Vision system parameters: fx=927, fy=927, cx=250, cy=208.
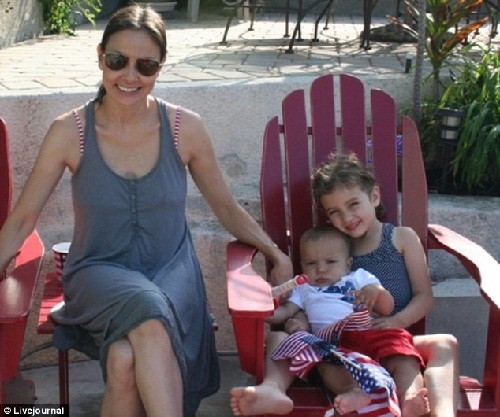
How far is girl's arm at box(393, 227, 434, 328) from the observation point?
326 centimetres

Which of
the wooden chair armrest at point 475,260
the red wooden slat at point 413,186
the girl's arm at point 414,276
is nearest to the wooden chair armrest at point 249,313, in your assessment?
the girl's arm at point 414,276

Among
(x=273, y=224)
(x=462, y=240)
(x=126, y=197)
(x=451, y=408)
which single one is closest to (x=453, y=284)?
(x=462, y=240)

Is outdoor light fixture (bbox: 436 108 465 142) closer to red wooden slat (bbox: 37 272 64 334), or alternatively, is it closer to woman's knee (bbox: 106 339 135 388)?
red wooden slat (bbox: 37 272 64 334)

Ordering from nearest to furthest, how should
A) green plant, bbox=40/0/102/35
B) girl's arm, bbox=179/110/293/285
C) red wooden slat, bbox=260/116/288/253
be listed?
girl's arm, bbox=179/110/293/285 → red wooden slat, bbox=260/116/288/253 → green plant, bbox=40/0/102/35

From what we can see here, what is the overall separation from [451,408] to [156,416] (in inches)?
34.4

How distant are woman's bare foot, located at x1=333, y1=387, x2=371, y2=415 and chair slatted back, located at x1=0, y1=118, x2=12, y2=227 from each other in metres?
1.44

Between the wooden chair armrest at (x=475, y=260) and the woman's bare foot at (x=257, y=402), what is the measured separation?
73 centimetres

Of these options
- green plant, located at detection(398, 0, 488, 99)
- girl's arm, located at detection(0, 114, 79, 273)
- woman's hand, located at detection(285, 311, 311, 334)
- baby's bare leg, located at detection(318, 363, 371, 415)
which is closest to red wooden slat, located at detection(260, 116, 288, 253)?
woman's hand, located at detection(285, 311, 311, 334)

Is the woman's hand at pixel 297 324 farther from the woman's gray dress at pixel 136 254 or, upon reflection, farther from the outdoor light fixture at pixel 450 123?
the outdoor light fixture at pixel 450 123

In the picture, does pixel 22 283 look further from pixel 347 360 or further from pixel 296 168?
pixel 296 168

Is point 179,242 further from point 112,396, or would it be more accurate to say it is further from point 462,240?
point 462,240

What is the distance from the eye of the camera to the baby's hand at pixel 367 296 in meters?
3.17

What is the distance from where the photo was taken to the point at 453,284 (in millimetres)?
4145

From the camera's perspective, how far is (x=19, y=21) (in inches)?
295
